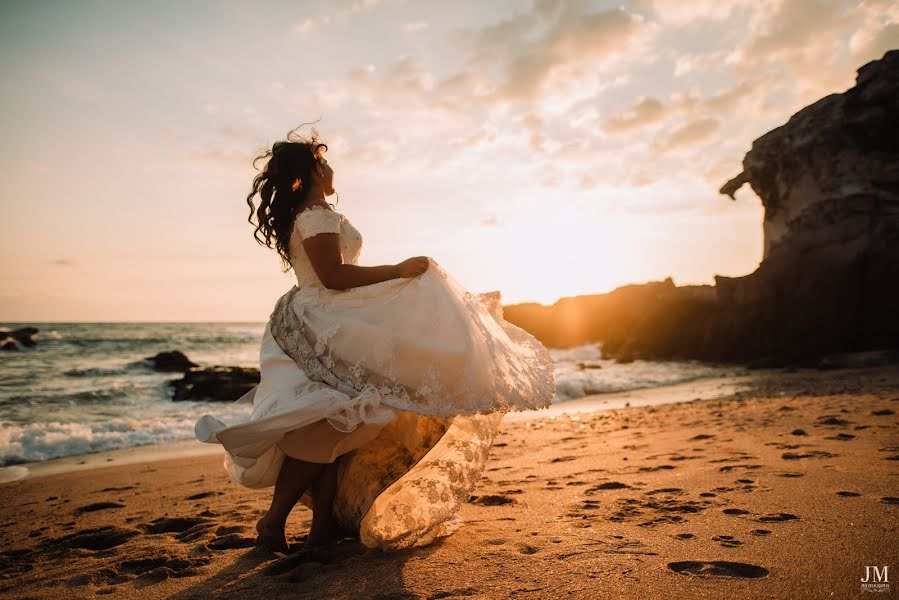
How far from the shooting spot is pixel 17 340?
30.6 m

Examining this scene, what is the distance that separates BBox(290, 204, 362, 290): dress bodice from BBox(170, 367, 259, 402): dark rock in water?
36.2ft

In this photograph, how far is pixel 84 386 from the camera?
51.8 feet

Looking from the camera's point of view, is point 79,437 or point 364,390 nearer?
point 364,390

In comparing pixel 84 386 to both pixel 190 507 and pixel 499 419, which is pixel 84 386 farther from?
pixel 499 419

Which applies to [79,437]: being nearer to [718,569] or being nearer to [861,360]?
[718,569]

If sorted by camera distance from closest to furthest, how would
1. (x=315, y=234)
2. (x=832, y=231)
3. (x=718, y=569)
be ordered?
(x=718, y=569), (x=315, y=234), (x=832, y=231)

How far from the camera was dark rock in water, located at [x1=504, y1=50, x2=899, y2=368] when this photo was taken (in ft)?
48.2

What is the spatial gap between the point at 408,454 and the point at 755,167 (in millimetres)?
21622

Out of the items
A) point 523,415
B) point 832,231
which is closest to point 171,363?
point 523,415

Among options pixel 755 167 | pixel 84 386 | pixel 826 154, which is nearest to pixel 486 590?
pixel 84 386

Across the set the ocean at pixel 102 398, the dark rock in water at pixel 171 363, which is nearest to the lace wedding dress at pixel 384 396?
the ocean at pixel 102 398

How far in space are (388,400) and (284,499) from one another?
846mm

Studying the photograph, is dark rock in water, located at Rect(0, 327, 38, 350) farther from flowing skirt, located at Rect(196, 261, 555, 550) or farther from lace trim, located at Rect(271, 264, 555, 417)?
flowing skirt, located at Rect(196, 261, 555, 550)

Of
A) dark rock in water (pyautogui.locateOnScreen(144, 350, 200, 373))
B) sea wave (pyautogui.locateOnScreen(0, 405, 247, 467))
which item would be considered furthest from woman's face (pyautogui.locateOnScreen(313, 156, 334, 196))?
dark rock in water (pyautogui.locateOnScreen(144, 350, 200, 373))
